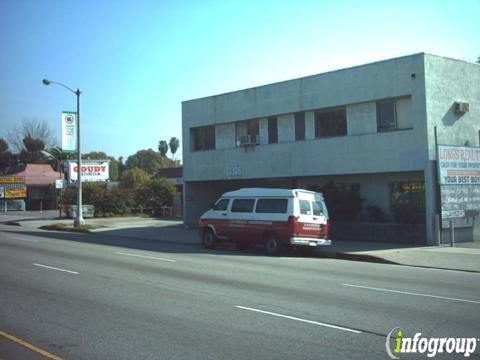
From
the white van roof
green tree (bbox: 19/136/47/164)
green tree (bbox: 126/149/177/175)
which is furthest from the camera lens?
green tree (bbox: 126/149/177/175)

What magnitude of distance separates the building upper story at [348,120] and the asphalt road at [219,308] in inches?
337

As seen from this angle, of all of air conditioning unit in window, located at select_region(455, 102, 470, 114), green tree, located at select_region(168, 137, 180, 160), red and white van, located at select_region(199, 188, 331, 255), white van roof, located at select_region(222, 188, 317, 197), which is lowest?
red and white van, located at select_region(199, 188, 331, 255)

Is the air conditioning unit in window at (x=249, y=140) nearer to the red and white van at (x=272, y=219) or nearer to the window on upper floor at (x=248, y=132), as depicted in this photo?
the window on upper floor at (x=248, y=132)

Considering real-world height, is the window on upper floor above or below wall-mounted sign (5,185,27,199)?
above

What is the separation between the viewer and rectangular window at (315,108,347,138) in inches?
976

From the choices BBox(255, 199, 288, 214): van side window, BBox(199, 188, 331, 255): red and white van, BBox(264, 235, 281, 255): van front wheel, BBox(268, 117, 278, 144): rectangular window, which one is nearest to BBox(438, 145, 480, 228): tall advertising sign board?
BBox(199, 188, 331, 255): red and white van

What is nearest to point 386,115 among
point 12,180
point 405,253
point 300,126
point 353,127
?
point 353,127

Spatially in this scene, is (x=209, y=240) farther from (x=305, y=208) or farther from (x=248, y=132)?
(x=248, y=132)

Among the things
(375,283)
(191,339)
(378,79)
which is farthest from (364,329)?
(378,79)

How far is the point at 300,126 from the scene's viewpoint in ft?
86.9

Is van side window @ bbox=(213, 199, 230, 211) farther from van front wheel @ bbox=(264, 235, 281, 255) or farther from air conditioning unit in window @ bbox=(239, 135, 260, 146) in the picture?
air conditioning unit in window @ bbox=(239, 135, 260, 146)

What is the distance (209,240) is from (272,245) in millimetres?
3109

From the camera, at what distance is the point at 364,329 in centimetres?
764

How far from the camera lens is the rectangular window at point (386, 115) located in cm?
2286
